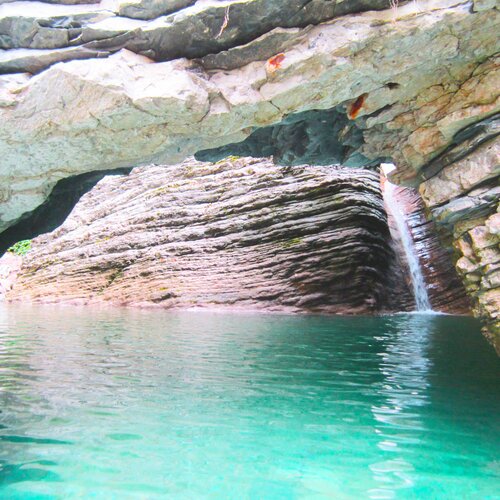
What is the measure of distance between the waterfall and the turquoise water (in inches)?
406

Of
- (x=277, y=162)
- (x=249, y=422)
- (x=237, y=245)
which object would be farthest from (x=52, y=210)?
(x=237, y=245)

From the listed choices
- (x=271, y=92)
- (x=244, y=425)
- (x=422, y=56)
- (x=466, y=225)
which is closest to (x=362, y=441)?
(x=244, y=425)

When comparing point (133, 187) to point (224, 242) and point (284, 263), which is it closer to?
point (224, 242)

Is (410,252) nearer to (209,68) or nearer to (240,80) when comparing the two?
(240,80)

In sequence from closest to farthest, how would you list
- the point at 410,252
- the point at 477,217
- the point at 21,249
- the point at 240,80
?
the point at 240,80, the point at 477,217, the point at 410,252, the point at 21,249

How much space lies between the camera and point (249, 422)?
431 centimetres

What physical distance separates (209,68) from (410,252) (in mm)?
16190

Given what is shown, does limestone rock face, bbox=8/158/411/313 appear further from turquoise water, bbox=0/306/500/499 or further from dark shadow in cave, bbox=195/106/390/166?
turquoise water, bbox=0/306/500/499

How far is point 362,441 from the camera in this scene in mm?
3834

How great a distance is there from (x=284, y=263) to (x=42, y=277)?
1599cm

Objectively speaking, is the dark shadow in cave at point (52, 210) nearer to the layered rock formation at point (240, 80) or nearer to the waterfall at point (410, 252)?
the layered rock formation at point (240, 80)

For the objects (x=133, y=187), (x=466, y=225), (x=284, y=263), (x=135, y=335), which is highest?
(x=133, y=187)

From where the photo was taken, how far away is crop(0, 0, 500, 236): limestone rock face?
5.54m

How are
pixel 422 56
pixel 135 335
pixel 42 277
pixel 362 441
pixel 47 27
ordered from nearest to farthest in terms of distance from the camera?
1. pixel 362 441
2. pixel 47 27
3. pixel 422 56
4. pixel 135 335
5. pixel 42 277
